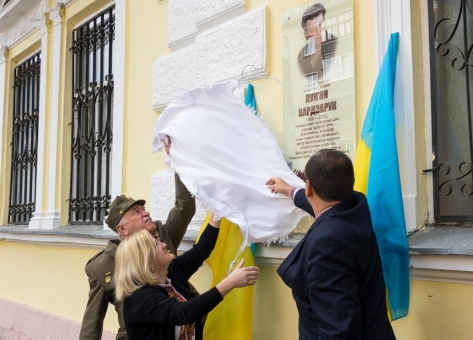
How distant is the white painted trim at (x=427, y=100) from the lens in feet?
8.84

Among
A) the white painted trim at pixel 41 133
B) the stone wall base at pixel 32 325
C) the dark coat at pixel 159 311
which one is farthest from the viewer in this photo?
the white painted trim at pixel 41 133

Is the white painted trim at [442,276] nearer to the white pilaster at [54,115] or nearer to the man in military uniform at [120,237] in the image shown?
the man in military uniform at [120,237]

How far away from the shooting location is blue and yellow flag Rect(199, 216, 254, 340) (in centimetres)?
308

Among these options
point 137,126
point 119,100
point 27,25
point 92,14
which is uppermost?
point 27,25

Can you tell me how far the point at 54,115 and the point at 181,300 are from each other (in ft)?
13.6

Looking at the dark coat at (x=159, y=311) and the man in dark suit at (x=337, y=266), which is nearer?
the man in dark suit at (x=337, y=266)

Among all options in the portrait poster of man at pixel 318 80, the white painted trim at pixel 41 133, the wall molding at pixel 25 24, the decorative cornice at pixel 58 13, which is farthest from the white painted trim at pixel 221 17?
the wall molding at pixel 25 24

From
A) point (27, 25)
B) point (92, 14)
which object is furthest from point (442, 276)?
point (27, 25)

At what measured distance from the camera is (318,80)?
309cm

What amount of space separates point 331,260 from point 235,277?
815 millimetres

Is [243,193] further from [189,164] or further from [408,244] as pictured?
[408,244]

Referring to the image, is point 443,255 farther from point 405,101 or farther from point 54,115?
point 54,115

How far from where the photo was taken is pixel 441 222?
2652mm

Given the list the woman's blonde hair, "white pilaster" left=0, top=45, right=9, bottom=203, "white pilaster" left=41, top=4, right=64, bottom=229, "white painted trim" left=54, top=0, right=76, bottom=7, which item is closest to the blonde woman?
the woman's blonde hair
